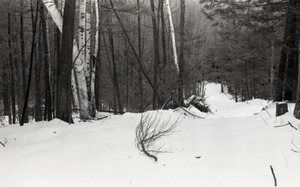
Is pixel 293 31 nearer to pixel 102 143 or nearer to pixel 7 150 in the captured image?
pixel 102 143

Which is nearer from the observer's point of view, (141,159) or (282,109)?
(141,159)

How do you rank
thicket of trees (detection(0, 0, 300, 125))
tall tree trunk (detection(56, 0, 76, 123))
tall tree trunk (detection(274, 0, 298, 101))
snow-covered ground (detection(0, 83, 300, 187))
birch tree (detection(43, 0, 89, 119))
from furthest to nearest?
tall tree trunk (detection(274, 0, 298, 101))
thicket of trees (detection(0, 0, 300, 125))
birch tree (detection(43, 0, 89, 119))
tall tree trunk (detection(56, 0, 76, 123))
snow-covered ground (detection(0, 83, 300, 187))

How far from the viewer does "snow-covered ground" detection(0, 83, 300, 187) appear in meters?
3.81

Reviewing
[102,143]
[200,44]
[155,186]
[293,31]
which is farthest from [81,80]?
[200,44]

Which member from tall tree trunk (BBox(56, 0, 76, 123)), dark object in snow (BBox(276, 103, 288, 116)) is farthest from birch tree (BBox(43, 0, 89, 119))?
dark object in snow (BBox(276, 103, 288, 116))

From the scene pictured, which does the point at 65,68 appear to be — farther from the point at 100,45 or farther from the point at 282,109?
the point at 100,45

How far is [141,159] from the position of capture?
4.60 m

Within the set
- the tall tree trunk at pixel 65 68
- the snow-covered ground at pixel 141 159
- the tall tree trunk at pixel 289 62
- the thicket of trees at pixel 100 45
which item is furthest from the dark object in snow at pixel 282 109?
the tall tree trunk at pixel 65 68

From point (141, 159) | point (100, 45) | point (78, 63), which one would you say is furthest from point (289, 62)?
point (100, 45)

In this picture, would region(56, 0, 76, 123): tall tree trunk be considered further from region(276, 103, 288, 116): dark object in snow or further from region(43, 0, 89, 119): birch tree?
region(276, 103, 288, 116): dark object in snow

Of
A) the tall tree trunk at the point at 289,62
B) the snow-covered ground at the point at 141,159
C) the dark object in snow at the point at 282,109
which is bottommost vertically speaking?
the snow-covered ground at the point at 141,159

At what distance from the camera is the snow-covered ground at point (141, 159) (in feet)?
12.5

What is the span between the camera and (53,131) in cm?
571

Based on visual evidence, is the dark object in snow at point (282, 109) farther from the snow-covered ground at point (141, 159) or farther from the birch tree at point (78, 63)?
the birch tree at point (78, 63)
